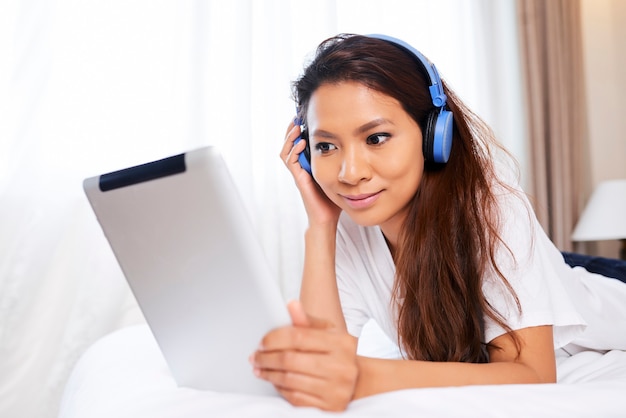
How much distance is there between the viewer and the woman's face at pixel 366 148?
3.56 feet

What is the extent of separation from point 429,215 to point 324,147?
221mm

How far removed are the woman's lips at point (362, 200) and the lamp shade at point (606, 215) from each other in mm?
1958

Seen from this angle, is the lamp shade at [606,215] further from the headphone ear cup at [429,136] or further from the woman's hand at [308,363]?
the woman's hand at [308,363]

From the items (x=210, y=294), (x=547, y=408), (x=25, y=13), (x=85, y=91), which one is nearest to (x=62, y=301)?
(x=85, y=91)

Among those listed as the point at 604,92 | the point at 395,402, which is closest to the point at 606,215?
the point at 604,92

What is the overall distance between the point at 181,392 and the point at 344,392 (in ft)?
0.76

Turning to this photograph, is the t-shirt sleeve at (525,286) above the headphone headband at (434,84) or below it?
below

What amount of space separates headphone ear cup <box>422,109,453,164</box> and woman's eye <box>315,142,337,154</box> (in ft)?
0.53

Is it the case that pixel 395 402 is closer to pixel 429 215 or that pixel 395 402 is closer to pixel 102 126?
pixel 429 215

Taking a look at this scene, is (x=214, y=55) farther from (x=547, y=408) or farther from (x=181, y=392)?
(x=547, y=408)

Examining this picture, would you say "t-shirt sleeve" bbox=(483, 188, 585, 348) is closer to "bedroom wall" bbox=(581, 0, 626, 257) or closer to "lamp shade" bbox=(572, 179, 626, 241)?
"lamp shade" bbox=(572, 179, 626, 241)

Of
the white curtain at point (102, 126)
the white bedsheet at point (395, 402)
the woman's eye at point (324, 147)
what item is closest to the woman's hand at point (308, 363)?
the white bedsheet at point (395, 402)

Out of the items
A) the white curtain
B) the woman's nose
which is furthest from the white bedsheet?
the white curtain

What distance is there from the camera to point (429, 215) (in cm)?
114
